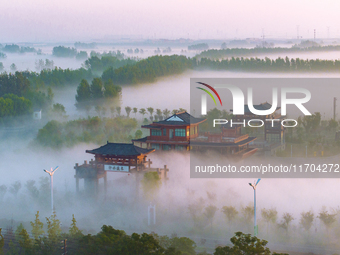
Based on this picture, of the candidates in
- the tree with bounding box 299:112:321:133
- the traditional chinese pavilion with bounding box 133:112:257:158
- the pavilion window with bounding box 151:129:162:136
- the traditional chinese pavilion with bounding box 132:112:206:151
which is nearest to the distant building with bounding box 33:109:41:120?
the traditional chinese pavilion with bounding box 133:112:257:158

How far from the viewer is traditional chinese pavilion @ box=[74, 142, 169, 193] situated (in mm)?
27344

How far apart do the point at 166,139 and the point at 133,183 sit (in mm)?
4004

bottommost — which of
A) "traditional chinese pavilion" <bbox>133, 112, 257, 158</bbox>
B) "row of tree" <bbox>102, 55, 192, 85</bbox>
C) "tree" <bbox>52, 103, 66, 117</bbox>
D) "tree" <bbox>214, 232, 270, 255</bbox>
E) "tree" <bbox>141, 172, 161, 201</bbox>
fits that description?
"tree" <bbox>214, 232, 270, 255</bbox>

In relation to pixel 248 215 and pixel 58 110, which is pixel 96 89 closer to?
pixel 58 110

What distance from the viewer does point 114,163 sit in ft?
90.7

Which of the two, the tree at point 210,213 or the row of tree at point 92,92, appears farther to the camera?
the row of tree at point 92,92

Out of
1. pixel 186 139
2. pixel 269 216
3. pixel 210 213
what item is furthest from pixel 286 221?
pixel 186 139

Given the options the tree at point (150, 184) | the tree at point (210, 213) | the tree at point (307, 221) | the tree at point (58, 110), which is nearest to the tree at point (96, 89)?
A: the tree at point (58, 110)

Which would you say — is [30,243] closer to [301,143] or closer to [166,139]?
[166,139]

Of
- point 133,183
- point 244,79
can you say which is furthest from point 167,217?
point 244,79

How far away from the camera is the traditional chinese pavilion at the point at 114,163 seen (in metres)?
27.3

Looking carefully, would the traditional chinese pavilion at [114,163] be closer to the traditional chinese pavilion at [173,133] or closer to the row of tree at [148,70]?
the traditional chinese pavilion at [173,133]

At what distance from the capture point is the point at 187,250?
19.4 metres

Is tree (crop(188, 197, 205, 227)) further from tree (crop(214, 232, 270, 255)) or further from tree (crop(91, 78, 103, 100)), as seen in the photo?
tree (crop(91, 78, 103, 100))
